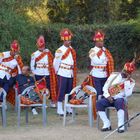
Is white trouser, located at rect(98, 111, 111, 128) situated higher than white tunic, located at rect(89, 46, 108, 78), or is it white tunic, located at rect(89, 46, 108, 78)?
white tunic, located at rect(89, 46, 108, 78)

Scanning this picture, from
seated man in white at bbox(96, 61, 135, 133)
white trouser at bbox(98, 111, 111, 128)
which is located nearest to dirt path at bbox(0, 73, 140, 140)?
white trouser at bbox(98, 111, 111, 128)

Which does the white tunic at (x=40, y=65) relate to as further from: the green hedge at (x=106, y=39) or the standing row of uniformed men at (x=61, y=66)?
the green hedge at (x=106, y=39)

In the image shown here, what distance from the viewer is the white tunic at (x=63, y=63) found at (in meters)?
12.8

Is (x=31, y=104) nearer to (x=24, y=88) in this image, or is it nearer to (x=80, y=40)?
(x=24, y=88)

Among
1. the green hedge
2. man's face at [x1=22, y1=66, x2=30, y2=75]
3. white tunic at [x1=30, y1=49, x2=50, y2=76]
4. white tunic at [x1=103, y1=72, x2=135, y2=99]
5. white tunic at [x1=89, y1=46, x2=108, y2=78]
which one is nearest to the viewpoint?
white tunic at [x1=103, y1=72, x2=135, y2=99]

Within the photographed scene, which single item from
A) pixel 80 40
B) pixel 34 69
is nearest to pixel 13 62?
pixel 34 69

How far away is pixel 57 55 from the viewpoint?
1277 cm

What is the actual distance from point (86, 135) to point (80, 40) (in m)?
12.7

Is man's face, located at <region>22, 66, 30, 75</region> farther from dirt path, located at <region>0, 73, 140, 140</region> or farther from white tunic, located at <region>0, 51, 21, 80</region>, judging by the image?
dirt path, located at <region>0, 73, 140, 140</region>

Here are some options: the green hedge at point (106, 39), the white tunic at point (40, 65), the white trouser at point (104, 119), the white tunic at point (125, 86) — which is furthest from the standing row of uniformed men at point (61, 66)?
the green hedge at point (106, 39)

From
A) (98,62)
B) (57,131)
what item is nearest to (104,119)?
(57,131)

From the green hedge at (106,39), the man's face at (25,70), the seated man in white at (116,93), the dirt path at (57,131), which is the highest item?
the green hedge at (106,39)

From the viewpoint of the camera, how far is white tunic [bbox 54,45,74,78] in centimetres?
1275

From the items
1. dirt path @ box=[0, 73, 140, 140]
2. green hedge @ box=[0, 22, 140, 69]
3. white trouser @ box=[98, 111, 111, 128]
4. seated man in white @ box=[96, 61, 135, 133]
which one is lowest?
dirt path @ box=[0, 73, 140, 140]
